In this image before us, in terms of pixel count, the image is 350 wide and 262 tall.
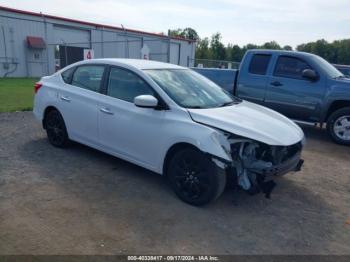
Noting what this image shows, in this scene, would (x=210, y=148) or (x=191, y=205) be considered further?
(x=191, y=205)

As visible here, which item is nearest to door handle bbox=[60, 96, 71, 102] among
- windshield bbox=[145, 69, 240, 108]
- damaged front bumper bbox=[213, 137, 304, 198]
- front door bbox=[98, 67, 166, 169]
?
front door bbox=[98, 67, 166, 169]

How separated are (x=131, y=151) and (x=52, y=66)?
23.4 m

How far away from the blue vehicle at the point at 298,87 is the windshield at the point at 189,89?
10.0 feet

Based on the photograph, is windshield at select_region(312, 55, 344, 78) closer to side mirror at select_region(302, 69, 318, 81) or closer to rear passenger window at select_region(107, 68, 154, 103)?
side mirror at select_region(302, 69, 318, 81)

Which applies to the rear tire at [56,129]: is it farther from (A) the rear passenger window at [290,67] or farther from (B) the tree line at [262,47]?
(B) the tree line at [262,47]

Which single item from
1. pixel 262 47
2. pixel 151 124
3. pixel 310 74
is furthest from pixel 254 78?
pixel 262 47

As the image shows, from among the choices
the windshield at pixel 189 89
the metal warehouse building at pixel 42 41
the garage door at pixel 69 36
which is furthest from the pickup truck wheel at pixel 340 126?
the garage door at pixel 69 36

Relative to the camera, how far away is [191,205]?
3.94 m

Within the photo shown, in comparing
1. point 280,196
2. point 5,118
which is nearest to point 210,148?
point 280,196

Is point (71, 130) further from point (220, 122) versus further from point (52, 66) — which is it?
point (52, 66)

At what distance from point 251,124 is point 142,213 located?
1635mm

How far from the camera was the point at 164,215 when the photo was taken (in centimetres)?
370

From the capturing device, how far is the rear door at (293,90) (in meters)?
7.38

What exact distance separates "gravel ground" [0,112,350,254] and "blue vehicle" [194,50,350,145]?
2.18 metres
